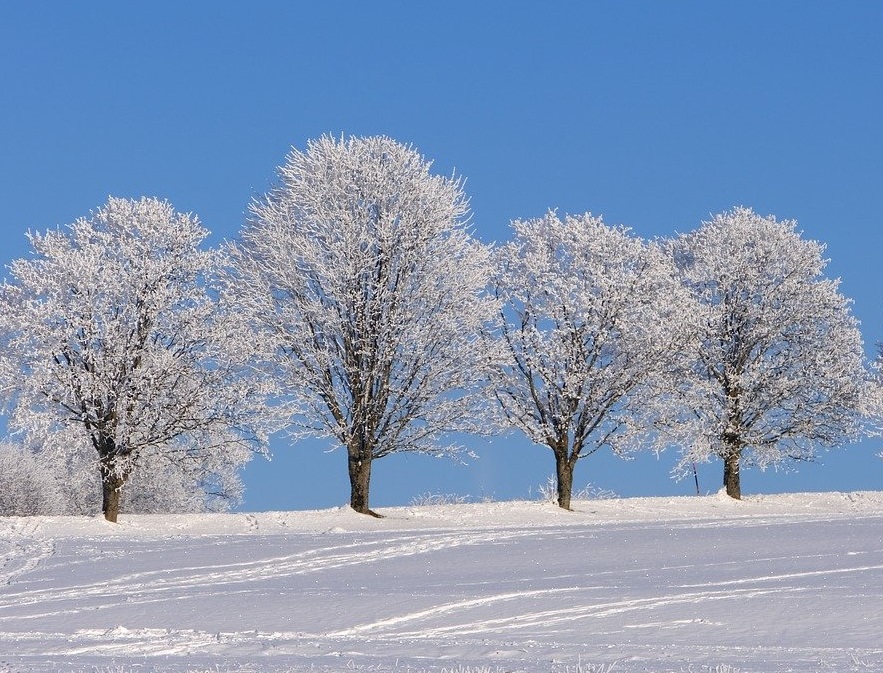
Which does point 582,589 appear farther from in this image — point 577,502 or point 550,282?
point 577,502

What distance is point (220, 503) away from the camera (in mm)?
49438

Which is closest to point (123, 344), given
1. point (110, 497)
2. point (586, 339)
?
point (110, 497)

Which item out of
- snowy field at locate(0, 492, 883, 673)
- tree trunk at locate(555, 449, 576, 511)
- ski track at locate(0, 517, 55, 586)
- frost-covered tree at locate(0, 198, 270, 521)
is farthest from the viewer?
tree trunk at locate(555, 449, 576, 511)

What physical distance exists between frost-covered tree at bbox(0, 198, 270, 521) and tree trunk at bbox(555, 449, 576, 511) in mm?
10349

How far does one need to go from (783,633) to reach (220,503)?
4046 cm

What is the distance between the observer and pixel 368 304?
3244cm

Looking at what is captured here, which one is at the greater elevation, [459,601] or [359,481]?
[359,481]

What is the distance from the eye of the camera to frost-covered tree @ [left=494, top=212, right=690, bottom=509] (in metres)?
36.0

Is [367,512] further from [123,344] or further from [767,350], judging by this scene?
[767,350]

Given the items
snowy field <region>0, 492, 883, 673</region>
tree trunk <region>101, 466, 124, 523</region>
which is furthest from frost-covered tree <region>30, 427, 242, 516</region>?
snowy field <region>0, 492, 883, 673</region>

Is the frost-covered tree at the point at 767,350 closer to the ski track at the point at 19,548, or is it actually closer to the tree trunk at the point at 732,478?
the tree trunk at the point at 732,478

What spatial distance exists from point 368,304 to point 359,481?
217 inches

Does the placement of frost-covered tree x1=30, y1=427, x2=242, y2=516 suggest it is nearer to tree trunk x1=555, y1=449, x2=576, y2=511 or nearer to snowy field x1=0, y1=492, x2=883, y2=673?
tree trunk x1=555, y1=449, x2=576, y2=511

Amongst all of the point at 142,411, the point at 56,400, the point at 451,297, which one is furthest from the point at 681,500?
the point at 56,400
